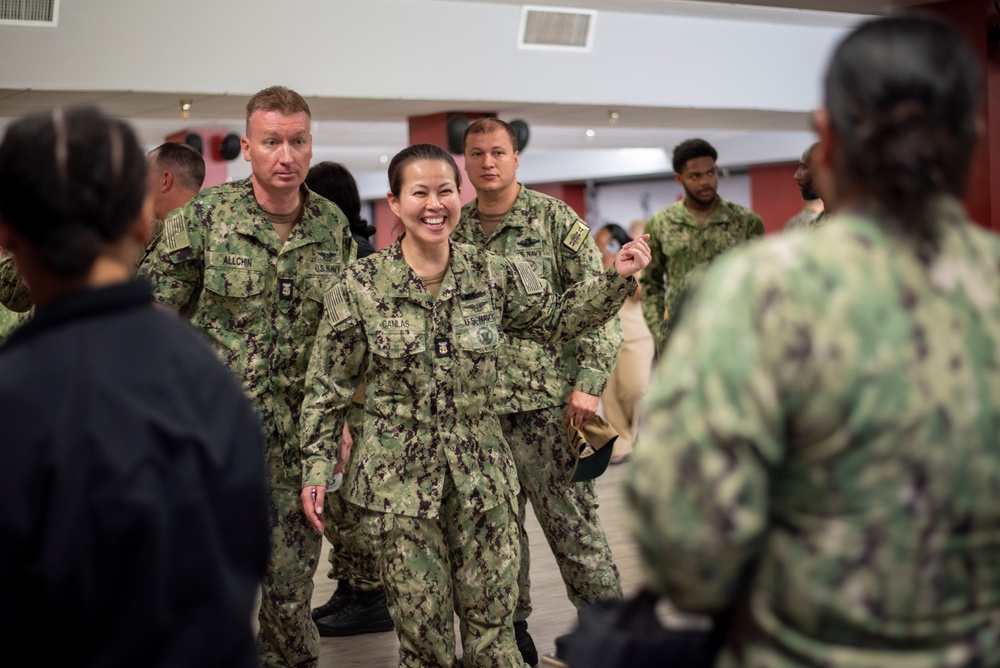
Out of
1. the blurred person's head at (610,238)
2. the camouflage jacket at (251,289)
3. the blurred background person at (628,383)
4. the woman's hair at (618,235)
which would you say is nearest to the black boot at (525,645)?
the camouflage jacket at (251,289)

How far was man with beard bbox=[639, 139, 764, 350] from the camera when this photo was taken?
5.90 m

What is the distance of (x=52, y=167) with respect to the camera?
1414 mm

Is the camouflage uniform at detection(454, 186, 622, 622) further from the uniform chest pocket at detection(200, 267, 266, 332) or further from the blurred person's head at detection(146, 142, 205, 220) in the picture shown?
the blurred person's head at detection(146, 142, 205, 220)

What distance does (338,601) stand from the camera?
15.8 ft

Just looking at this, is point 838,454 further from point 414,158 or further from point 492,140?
point 492,140

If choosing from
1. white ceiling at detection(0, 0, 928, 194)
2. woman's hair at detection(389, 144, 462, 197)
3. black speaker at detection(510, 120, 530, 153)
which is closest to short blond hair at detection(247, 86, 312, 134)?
woman's hair at detection(389, 144, 462, 197)

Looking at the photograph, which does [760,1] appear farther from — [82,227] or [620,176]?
[620,176]

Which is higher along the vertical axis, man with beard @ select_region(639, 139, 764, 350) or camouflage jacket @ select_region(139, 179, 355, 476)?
man with beard @ select_region(639, 139, 764, 350)

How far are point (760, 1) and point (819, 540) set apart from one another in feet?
11.4

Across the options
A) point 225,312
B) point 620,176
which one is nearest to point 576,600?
point 225,312

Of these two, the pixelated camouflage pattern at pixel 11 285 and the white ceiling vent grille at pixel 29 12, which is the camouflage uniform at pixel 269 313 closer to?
the pixelated camouflage pattern at pixel 11 285

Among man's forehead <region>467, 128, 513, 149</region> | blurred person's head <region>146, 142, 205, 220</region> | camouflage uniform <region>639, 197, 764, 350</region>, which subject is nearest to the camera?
man's forehead <region>467, 128, 513, 149</region>

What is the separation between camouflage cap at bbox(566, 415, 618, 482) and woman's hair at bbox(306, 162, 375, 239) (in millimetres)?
1473

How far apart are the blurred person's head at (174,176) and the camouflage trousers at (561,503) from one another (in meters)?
1.70
